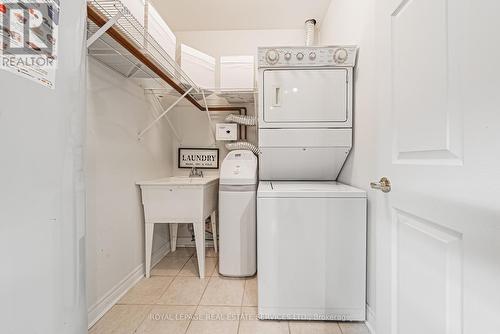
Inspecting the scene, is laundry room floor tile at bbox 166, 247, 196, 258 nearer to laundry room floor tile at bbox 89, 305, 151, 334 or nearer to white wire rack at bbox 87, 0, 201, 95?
laundry room floor tile at bbox 89, 305, 151, 334

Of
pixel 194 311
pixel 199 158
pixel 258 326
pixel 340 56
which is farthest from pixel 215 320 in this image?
pixel 340 56

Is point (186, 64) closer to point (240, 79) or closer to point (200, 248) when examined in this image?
point (240, 79)

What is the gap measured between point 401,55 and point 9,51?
3.71 feet

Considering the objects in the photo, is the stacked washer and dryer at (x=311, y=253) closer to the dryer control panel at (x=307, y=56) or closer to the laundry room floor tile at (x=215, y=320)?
the laundry room floor tile at (x=215, y=320)

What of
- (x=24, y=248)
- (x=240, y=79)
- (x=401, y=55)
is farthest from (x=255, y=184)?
(x=24, y=248)

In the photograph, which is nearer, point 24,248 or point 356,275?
point 24,248

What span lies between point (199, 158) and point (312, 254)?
1.86 meters

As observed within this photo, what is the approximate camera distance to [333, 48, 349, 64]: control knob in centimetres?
171

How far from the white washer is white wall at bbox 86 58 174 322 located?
3.55 ft

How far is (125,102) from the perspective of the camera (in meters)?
1.93

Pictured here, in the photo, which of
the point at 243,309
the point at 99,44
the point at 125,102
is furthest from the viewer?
the point at 125,102

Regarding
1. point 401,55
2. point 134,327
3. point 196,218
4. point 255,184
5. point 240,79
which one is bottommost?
point 134,327

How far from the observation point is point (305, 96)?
71.2 inches

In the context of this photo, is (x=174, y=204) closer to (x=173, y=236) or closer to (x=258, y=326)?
(x=173, y=236)
